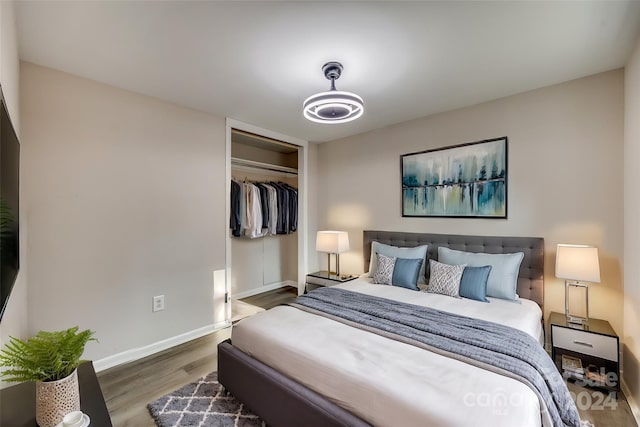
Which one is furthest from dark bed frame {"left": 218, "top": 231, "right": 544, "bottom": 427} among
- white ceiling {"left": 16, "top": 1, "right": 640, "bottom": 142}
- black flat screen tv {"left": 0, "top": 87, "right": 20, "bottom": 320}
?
white ceiling {"left": 16, "top": 1, "right": 640, "bottom": 142}

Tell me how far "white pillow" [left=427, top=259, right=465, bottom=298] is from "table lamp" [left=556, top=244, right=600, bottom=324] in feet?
2.27

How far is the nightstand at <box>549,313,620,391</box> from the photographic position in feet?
6.42

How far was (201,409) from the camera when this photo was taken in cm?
185

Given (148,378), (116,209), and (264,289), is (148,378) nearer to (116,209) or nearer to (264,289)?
(116,209)

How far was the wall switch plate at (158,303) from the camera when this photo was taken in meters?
2.66

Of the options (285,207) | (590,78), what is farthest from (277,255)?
(590,78)

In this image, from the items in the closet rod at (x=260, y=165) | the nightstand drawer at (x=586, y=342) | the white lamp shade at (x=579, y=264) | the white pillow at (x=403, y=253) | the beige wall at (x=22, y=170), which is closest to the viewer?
the beige wall at (x=22, y=170)

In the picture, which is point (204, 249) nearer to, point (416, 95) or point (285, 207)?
point (285, 207)

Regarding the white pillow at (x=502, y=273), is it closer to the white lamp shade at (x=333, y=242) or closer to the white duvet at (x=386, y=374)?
the white duvet at (x=386, y=374)

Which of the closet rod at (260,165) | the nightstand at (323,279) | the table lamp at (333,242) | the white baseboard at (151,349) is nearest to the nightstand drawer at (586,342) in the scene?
the nightstand at (323,279)

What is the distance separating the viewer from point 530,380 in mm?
1264

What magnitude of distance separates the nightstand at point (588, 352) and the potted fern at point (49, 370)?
9.53 ft

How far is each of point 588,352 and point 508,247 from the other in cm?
93

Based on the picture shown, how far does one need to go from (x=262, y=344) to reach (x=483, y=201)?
243cm
